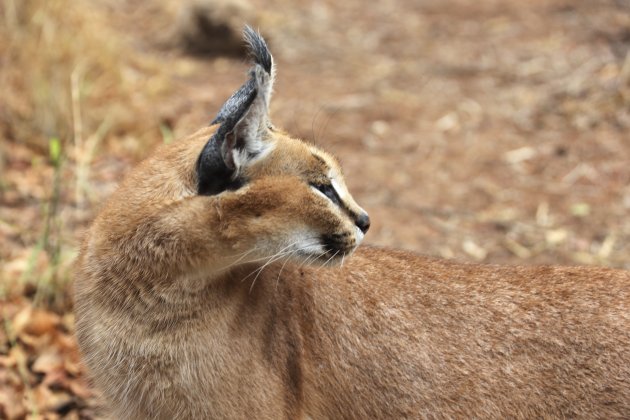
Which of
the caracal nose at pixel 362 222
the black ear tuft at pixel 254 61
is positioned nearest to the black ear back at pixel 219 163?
the black ear tuft at pixel 254 61

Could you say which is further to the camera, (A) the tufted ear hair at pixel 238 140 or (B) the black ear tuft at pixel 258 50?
(B) the black ear tuft at pixel 258 50

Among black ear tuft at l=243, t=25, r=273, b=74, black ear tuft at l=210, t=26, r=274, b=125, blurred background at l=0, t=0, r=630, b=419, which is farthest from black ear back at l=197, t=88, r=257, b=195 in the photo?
blurred background at l=0, t=0, r=630, b=419

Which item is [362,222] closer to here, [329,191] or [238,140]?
[329,191]

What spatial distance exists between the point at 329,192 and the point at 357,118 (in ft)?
21.9

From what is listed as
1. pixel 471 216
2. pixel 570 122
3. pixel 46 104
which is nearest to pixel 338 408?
pixel 471 216

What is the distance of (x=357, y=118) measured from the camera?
1027cm

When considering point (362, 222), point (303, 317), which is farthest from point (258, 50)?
point (303, 317)

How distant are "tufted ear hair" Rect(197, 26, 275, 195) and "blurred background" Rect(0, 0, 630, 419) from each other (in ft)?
3.53

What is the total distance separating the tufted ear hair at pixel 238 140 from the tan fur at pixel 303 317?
0.06m

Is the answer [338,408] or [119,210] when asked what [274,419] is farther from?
[119,210]

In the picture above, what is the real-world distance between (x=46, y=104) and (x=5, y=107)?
535mm

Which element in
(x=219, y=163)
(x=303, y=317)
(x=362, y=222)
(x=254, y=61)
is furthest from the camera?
(x=303, y=317)

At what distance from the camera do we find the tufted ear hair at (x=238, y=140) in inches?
130

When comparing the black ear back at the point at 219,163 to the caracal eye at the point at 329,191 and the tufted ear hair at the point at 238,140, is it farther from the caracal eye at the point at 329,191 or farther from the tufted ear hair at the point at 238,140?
the caracal eye at the point at 329,191
